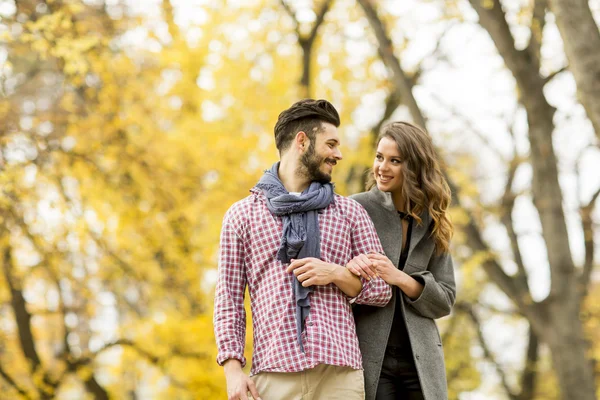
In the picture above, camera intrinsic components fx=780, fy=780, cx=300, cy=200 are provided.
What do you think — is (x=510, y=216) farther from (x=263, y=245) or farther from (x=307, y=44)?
(x=263, y=245)

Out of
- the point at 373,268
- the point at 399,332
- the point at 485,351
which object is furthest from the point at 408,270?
the point at 485,351

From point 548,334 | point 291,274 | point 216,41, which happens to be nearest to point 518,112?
point 216,41

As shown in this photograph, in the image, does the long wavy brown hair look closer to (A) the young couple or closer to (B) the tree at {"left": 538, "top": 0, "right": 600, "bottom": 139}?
(A) the young couple

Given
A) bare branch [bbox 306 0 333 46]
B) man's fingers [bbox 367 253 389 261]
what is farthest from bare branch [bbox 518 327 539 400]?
man's fingers [bbox 367 253 389 261]

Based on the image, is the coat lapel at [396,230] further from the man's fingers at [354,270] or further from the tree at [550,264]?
the tree at [550,264]

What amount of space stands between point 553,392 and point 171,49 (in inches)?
495

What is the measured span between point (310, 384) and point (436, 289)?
834 mm

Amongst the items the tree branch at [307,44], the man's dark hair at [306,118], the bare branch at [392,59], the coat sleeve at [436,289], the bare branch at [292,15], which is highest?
the bare branch at [292,15]

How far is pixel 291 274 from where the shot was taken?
3.02 m

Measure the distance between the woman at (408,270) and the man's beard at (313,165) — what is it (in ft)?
1.34

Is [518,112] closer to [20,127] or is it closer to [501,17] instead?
[501,17]

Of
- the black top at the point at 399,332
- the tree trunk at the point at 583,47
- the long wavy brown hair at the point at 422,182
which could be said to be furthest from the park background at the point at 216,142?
the black top at the point at 399,332

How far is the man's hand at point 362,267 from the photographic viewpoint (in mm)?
2982

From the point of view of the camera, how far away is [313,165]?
318 cm
